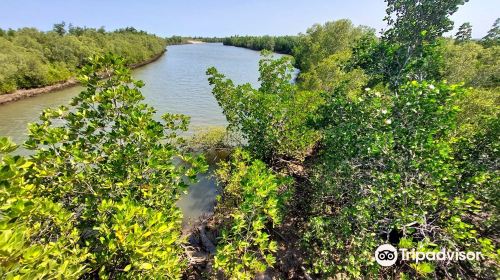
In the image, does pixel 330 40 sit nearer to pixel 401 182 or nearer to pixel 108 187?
pixel 401 182

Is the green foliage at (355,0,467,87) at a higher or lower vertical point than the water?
higher

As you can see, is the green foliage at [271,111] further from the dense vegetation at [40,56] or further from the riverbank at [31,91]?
the riverbank at [31,91]

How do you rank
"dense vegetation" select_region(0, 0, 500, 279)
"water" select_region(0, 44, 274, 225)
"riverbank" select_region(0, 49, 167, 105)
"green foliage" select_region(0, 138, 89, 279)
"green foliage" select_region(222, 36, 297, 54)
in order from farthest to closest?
"green foliage" select_region(222, 36, 297, 54) < "riverbank" select_region(0, 49, 167, 105) < "water" select_region(0, 44, 274, 225) < "dense vegetation" select_region(0, 0, 500, 279) < "green foliage" select_region(0, 138, 89, 279)

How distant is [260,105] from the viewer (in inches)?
456

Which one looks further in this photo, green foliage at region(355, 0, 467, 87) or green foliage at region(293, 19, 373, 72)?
green foliage at region(293, 19, 373, 72)

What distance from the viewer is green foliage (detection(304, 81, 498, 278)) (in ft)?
18.0

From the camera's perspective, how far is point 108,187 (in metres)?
5.66

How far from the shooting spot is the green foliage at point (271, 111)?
11.6m

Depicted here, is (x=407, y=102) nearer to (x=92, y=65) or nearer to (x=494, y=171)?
(x=494, y=171)

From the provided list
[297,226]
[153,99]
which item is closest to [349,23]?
[153,99]

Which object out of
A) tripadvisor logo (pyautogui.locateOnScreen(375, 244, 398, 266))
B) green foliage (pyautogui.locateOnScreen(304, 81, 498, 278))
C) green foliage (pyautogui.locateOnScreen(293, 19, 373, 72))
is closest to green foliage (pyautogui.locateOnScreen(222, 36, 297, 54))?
green foliage (pyautogui.locateOnScreen(293, 19, 373, 72))

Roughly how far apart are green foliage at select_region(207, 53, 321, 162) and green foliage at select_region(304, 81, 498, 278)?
4600 millimetres

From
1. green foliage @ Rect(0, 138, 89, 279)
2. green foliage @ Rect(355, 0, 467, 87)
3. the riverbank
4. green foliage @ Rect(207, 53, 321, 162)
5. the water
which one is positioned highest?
green foliage @ Rect(355, 0, 467, 87)

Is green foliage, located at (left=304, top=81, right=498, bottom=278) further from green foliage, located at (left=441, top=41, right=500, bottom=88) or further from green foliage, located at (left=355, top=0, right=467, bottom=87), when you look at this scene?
green foliage, located at (left=441, top=41, right=500, bottom=88)
